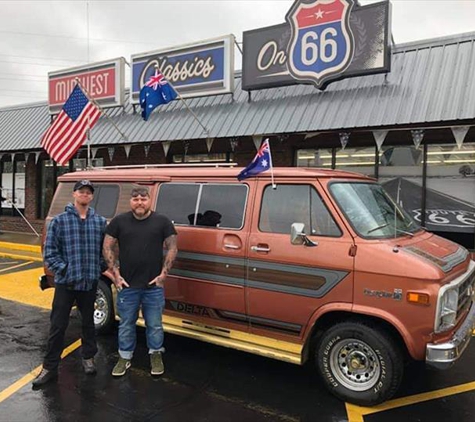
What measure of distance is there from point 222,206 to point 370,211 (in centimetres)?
150

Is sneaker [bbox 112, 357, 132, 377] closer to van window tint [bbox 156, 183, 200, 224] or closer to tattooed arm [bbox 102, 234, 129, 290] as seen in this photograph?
tattooed arm [bbox 102, 234, 129, 290]

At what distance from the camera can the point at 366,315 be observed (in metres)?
3.99

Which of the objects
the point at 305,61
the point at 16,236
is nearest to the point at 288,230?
the point at 305,61

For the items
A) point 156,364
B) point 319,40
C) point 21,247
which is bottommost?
point 21,247

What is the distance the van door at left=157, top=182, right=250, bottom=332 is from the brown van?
1 centimetres

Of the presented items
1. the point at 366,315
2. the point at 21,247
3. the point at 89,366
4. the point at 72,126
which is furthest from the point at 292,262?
the point at 21,247

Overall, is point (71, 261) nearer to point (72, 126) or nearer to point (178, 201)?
point (178, 201)

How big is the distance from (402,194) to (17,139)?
12.3 metres

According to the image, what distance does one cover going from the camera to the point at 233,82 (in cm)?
1139

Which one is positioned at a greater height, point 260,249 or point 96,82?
point 96,82

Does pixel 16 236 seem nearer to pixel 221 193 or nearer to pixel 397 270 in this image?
pixel 221 193

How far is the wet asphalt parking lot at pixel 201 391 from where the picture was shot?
3.83 metres

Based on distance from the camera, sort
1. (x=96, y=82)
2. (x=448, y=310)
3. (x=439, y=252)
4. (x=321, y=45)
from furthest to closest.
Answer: (x=96, y=82) → (x=321, y=45) → (x=439, y=252) → (x=448, y=310)

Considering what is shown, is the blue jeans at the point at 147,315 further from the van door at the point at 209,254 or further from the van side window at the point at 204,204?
the van side window at the point at 204,204
